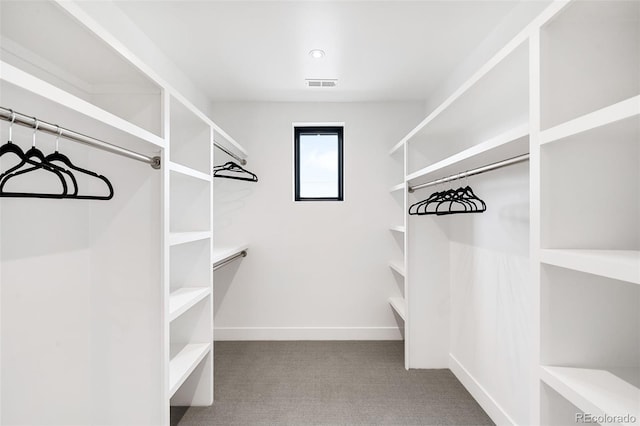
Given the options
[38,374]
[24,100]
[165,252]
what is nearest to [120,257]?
[165,252]

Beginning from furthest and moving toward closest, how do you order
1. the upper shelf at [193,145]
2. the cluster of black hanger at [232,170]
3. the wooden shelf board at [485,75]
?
1. the cluster of black hanger at [232,170]
2. the upper shelf at [193,145]
3. the wooden shelf board at [485,75]

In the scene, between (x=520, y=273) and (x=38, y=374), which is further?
(x=520, y=273)

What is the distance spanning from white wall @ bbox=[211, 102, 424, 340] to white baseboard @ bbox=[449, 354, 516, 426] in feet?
2.76

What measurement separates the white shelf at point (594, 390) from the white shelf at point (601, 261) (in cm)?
30

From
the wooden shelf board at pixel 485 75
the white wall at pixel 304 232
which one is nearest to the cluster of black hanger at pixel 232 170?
the white wall at pixel 304 232

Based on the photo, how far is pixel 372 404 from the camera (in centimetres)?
210

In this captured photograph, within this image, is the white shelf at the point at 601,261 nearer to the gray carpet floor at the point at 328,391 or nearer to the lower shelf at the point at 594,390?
the lower shelf at the point at 594,390

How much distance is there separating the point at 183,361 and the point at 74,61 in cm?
154

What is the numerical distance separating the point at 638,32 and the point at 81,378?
94.7 inches

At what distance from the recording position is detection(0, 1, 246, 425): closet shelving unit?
122 centimetres

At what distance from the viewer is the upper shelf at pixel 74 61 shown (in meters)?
0.97

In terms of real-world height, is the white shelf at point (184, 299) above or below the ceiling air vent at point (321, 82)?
below

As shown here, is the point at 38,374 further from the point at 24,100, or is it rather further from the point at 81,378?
the point at 24,100

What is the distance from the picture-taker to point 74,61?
1238 mm
